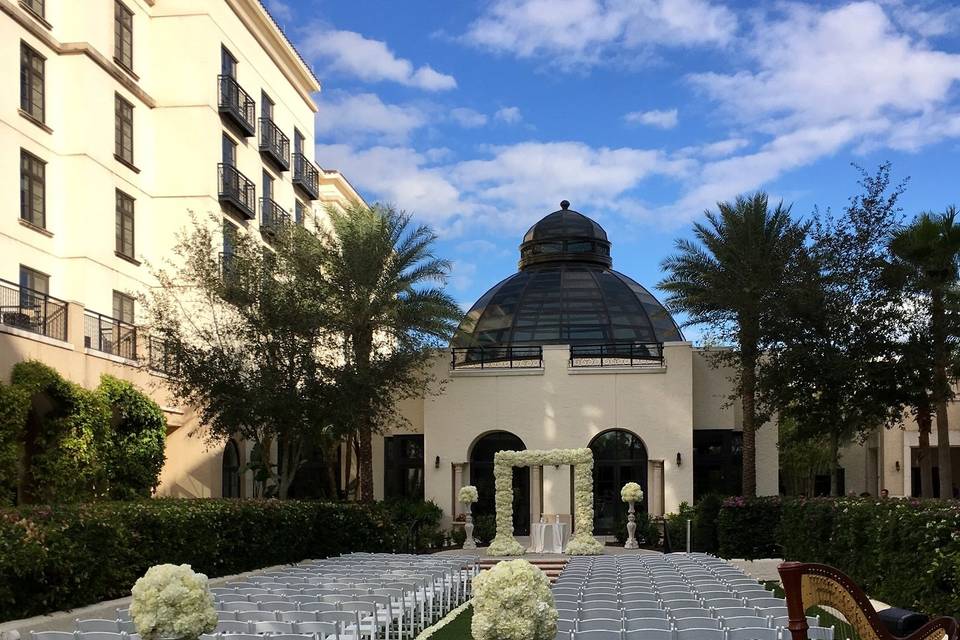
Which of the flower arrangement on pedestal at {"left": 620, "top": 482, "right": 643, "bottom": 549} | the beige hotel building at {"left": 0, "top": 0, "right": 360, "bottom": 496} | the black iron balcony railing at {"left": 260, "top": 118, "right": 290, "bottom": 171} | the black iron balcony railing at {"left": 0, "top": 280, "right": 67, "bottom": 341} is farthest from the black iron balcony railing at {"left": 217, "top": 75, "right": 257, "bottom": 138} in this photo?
the flower arrangement on pedestal at {"left": 620, "top": 482, "right": 643, "bottom": 549}

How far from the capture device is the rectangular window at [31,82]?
26.3 metres

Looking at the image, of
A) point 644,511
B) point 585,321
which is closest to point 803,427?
point 644,511

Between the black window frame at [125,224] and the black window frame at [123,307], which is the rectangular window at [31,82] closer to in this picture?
the black window frame at [125,224]

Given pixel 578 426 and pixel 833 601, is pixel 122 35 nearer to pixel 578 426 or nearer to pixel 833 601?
pixel 578 426

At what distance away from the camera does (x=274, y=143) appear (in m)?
38.0

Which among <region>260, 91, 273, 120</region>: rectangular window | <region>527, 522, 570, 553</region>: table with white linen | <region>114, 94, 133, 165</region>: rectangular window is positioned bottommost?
<region>527, 522, 570, 553</region>: table with white linen

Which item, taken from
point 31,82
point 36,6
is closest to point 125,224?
point 31,82

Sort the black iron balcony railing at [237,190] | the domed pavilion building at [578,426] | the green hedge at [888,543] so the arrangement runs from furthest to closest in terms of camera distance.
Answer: the domed pavilion building at [578,426], the black iron balcony railing at [237,190], the green hedge at [888,543]

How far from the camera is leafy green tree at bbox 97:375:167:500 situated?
85.6 ft

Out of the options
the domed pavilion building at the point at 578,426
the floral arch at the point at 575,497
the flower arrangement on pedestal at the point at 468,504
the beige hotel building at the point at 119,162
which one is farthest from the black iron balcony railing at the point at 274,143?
the floral arch at the point at 575,497

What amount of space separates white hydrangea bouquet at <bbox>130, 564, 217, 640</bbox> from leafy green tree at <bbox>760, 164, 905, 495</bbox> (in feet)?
67.1

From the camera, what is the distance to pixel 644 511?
120 feet

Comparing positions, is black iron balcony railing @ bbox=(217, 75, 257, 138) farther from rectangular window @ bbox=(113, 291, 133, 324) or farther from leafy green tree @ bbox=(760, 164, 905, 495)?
leafy green tree @ bbox=(760, 164, 905, 495)

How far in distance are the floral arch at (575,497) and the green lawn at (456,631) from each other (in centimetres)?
1115
